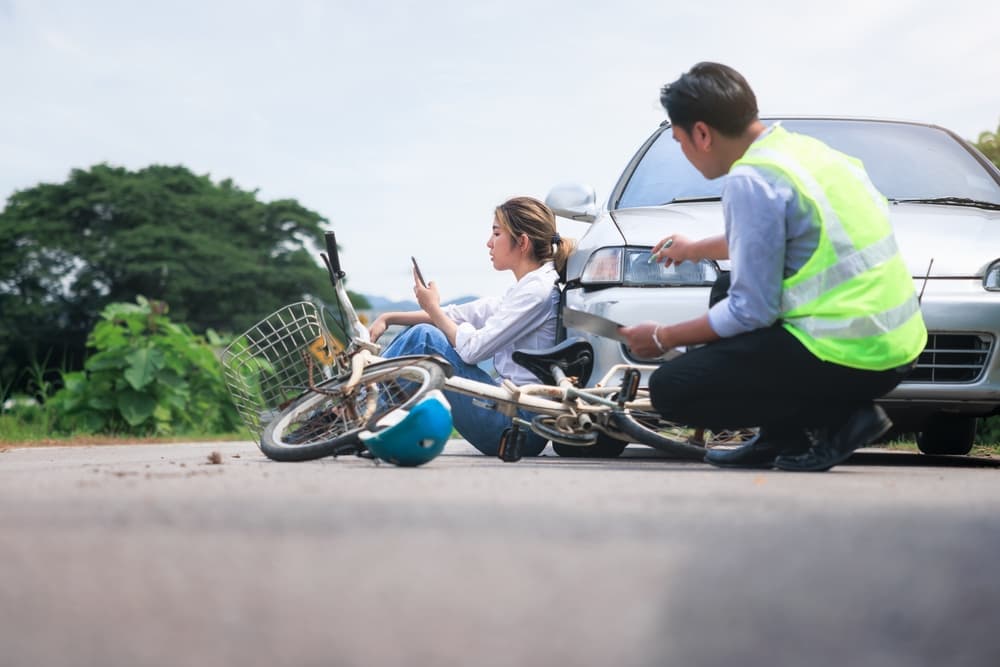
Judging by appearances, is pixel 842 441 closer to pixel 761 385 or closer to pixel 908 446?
pixel 761 385

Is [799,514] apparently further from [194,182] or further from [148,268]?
[194,182]

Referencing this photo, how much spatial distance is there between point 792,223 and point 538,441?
189 cm

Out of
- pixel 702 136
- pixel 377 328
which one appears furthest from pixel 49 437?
pixel 702 136

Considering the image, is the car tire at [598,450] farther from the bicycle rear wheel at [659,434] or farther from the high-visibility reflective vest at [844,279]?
the high-visibility reflective vest at [844,279]

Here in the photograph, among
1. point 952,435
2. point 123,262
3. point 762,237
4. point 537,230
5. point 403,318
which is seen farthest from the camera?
point 123,262

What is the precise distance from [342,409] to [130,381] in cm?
555

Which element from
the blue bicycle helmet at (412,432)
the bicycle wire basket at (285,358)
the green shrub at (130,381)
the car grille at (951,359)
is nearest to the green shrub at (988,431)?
the car grille at (951,359)

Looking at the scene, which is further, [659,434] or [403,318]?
[403,318]

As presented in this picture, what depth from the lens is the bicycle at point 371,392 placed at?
4.61 meters

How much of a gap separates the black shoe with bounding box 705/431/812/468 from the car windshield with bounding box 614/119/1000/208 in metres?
1.49

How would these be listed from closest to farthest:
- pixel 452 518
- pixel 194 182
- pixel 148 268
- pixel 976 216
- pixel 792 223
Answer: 1. pixel 452 518
2. pixel 792 223
3. pixel 976 216
4. pixel 148 268
5. pixel 194 182

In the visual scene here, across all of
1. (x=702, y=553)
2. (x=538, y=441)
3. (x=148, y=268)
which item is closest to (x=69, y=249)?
(x=148, y=268)

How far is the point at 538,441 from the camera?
5344 mm

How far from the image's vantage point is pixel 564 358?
4988 mm
